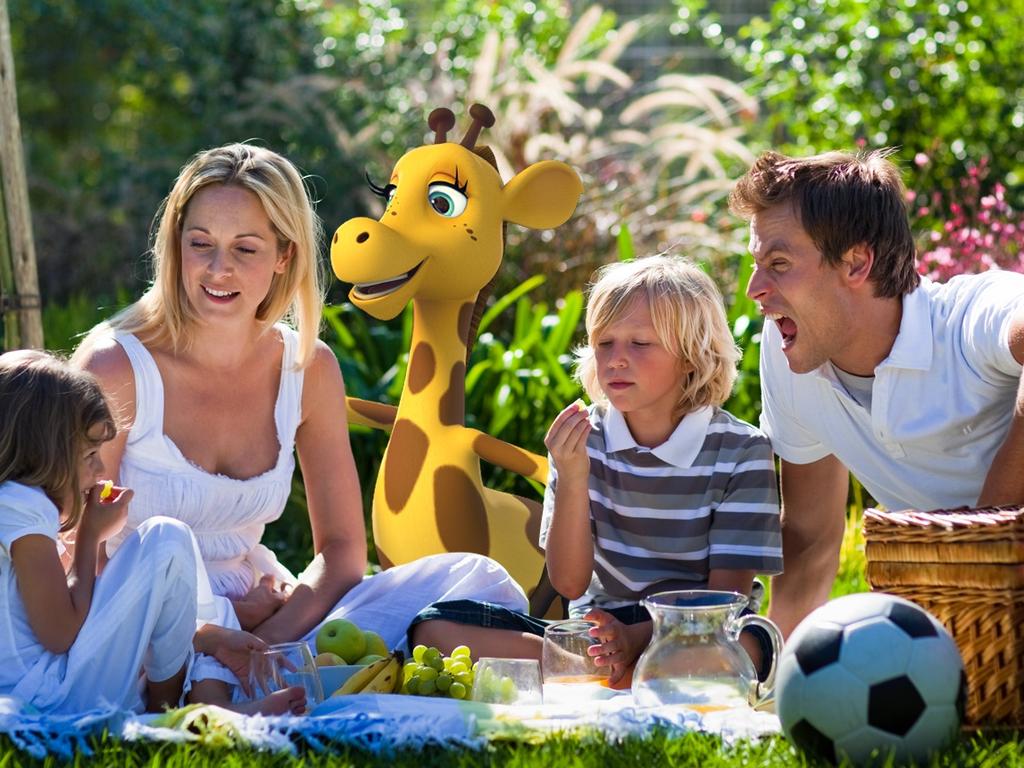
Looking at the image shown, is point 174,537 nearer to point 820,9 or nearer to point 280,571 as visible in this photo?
point 280,571

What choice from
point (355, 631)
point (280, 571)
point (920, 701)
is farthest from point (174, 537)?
point (920, 701)

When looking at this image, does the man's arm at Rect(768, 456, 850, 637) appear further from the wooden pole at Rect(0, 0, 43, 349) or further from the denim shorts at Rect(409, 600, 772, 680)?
the wooden pole at Rect(0, 0, 43, 349)

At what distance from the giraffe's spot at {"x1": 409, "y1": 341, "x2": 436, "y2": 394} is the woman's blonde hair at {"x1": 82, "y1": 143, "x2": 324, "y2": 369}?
0.54 m

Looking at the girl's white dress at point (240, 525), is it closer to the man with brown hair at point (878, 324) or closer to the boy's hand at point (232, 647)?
the boy's hand at point (232, 647)

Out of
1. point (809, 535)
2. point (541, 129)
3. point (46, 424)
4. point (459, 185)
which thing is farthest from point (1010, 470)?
point (541, 129)

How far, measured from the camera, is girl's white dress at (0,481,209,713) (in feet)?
9.91

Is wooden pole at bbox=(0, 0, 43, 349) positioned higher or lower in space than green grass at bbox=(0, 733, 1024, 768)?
higher

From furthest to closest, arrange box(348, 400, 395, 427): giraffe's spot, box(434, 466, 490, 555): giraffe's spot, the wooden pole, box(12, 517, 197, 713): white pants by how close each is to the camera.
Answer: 1. the wooden pole
2. box(348, 400, 395, 427): giraffe's spot
3. box(434, 466, 490, 555): giraffe's spot
4. box(12, 517, 197, 713): white pants

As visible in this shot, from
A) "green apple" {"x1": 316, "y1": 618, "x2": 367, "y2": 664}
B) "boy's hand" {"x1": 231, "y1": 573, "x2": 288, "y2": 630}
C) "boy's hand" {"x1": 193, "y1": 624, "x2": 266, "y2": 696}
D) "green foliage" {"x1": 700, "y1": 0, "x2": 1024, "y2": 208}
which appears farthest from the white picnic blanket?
"green foliage" {"x1": 700, "y1": 0, "x2": 1024, "y2": 208}

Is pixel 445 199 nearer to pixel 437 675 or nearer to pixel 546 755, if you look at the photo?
pixel 437 675

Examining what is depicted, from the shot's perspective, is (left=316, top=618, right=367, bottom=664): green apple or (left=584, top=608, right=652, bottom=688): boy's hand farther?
(left=316, top=618, right=367, bottom=664): green apple

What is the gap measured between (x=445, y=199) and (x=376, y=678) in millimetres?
1781

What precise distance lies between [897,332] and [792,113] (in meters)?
5.49

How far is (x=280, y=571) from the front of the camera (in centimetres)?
402
